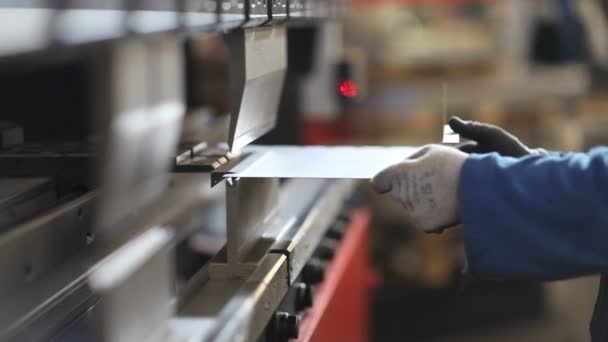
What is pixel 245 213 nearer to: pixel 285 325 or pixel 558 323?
pixel 285 325

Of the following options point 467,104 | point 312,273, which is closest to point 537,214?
point 312,273

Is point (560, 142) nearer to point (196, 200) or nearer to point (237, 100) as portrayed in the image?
point (196, 200)

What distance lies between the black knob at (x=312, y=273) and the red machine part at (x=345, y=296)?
5 cm

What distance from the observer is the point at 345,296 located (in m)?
2.46

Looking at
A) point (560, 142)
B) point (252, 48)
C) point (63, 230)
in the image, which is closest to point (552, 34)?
point (560, 142)

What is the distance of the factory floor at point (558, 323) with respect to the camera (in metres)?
4.29

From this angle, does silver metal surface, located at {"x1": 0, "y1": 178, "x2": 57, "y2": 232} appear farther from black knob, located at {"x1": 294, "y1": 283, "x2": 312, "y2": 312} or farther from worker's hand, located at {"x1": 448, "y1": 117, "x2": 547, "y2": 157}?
worker's hand, located at {"x1": 448, "y1": 117, "x2": 547, "y2": 157}

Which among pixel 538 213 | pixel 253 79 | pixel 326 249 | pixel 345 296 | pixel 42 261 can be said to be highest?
pixel 253 79

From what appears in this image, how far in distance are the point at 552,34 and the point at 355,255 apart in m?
2.83

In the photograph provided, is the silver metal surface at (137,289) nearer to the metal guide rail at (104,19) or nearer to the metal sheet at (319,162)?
the metal sheet at (319,162)

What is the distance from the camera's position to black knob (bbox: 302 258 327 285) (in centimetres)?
203

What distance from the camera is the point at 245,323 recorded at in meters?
1.37

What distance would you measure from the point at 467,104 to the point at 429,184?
3.67 meters

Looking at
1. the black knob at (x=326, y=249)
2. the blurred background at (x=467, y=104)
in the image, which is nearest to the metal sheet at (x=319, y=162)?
the black knob at (x=326, y=249)
